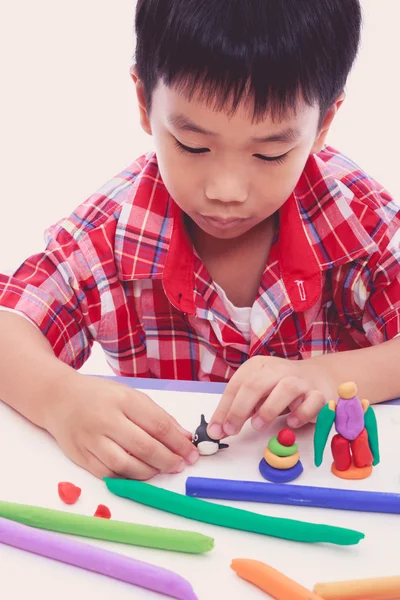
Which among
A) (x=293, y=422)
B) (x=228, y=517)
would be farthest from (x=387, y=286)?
(x=228, y=517)

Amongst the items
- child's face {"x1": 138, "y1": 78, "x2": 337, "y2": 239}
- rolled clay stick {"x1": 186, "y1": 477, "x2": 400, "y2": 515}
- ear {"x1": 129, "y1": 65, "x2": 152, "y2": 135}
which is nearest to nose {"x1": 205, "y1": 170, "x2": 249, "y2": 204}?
child's face {"x1": 138, "y1": 78, "x2": 337, "y2": 239}

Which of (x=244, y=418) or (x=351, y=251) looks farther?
(x=351, y=251)

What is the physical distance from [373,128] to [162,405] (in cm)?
100

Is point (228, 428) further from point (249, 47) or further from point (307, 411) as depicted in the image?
point (249, 47)

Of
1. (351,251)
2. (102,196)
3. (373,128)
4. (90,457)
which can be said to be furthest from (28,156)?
(90,457)

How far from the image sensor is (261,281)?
775mm

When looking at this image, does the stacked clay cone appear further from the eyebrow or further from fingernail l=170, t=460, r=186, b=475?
the eyebrow

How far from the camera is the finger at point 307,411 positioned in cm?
60

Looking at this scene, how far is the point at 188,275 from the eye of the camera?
757mm

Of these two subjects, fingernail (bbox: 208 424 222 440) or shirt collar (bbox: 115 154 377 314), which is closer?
fingernail (bbox: 208 424 222 440)

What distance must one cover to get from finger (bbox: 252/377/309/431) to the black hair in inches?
7.8

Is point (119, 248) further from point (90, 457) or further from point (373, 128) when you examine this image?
point (373, 128)

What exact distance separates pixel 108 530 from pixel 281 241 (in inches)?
13.7

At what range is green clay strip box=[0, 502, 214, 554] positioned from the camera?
19.4 inches
